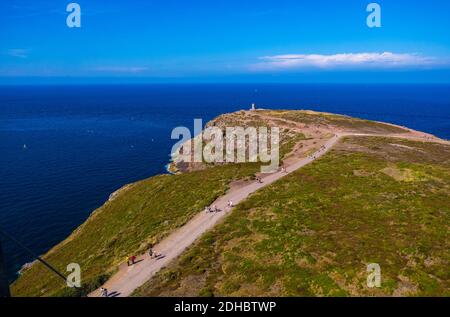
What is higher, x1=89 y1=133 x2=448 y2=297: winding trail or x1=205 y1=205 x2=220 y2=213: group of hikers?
x1=205 y1=205 x2=220 y2=213: group of hikers

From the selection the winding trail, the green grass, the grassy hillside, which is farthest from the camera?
the green grass

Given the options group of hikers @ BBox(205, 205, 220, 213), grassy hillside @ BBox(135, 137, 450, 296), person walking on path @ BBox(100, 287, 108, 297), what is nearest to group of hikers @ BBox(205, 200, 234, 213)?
group of hikers @ BBox(205, 205, 220, 213)

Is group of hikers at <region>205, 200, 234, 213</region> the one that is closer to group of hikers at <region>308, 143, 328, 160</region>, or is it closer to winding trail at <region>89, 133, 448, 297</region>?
winding trail at <region>89, 133, 448, 297</region>

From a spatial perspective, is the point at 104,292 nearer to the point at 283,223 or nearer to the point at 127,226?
the point at 283,223

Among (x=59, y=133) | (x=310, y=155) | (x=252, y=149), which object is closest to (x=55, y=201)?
(x=252, y=149)

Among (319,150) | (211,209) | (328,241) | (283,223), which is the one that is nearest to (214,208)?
(211,209)

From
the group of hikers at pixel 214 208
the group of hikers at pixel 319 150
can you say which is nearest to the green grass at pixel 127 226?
the group of hikers at pixel 214 208

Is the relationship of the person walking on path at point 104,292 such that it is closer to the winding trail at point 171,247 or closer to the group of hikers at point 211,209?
the winding trail at point 171,247
